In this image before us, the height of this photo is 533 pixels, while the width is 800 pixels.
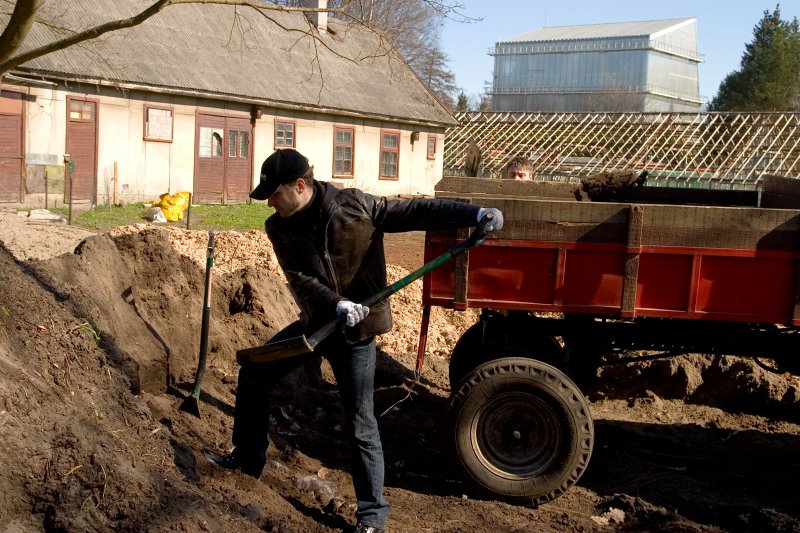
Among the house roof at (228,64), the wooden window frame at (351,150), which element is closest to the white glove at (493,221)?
the house roof at (228,64)

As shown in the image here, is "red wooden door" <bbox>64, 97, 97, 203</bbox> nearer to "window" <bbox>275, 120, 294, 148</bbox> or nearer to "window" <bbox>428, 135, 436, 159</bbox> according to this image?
"window" <bbox>275, 120, 294, 148</bbox>

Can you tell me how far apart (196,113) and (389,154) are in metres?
9.55

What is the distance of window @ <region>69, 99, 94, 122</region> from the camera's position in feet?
69.7

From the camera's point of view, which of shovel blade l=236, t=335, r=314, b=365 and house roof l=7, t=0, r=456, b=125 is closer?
shovel blade l=236, t=335, r=314, b=365

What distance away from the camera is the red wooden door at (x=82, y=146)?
2125cm

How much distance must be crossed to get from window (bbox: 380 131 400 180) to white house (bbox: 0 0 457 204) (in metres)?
0.05

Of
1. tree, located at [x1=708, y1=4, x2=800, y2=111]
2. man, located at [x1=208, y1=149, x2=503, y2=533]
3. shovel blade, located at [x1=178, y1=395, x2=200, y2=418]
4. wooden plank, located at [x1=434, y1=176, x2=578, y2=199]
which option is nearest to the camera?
man, located at [x1=208, y1=149, x2=503, y2=533]

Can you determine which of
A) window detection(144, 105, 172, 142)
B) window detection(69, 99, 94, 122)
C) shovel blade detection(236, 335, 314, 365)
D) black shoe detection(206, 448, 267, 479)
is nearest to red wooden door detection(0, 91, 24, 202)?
window detection(69, 99, 94, 122)

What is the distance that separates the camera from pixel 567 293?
18.9ft

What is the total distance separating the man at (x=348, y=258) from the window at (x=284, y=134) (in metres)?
23.0

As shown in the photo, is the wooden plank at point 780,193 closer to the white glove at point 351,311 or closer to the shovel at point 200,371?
the white glove at point 351,311

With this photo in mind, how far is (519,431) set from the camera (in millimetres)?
5562

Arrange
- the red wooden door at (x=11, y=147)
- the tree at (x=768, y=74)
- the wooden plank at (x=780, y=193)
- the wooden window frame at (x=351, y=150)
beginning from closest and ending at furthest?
the wooden plank at (x=780, y=193), the red wooden door at (x=11, y=147), the wooden window frame at (x=351, y=150), the tree at (x=768, y=74)

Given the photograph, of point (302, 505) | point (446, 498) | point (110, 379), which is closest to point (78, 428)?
Result: point (110, 379)
